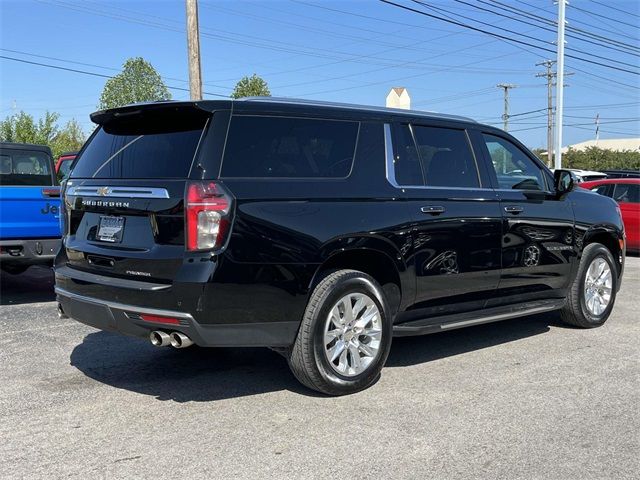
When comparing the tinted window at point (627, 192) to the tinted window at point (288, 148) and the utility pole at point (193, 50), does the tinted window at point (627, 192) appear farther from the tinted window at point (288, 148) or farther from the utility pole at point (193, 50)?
the tinted window at point (288, 148)

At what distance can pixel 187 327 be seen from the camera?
4180 millimetres

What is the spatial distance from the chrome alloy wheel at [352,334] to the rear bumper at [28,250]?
14.7 feet

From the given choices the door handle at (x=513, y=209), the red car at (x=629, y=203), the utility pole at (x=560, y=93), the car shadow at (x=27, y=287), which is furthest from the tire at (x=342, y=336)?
the utility pole at (x=560, y=93)

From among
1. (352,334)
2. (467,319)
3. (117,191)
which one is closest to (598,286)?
(467,319)

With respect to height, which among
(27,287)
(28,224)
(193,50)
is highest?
(193,50)

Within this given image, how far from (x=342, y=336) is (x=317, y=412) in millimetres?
565

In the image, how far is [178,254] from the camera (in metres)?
4.20

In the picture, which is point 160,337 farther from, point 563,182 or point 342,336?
point 563,182

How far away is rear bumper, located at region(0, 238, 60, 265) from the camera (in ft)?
25.5

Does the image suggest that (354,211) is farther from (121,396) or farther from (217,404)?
(121,396)

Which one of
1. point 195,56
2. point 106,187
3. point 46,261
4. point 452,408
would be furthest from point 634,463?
point 195,56

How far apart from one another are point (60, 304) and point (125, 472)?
186 cm

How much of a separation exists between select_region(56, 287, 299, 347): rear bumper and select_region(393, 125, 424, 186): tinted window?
147cm

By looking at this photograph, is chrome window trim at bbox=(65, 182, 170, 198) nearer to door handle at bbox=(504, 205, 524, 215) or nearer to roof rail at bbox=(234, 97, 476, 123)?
roof rail at bbox=(234, 97, 476, 123)
